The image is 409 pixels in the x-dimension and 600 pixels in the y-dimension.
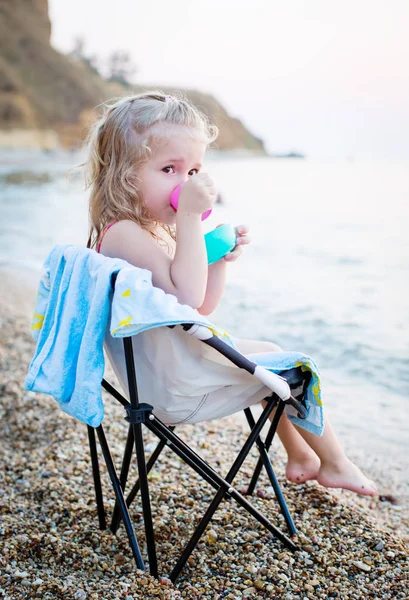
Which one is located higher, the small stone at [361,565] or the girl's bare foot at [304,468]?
the girl's bare foot at [304,468]

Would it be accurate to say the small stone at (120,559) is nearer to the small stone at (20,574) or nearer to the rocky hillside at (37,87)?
the small stone at (20,574)

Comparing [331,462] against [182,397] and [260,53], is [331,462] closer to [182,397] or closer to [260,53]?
[182,397]

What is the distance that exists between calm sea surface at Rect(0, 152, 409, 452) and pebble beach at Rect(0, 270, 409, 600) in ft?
4.20

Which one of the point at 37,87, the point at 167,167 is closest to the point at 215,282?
the point at 167,167

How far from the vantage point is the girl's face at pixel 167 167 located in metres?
1.98

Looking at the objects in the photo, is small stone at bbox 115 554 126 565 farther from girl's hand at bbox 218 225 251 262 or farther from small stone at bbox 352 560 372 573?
girl's hand at bbox 218 225 251 262

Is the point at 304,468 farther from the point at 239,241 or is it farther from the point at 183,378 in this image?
the point at 239,241

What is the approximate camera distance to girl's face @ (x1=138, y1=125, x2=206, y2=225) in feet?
6.48

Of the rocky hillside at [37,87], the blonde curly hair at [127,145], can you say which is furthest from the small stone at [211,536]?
the rocky hillside at [37,87]

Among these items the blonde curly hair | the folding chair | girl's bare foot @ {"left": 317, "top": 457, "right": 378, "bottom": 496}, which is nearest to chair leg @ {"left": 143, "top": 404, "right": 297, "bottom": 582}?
the folding chair

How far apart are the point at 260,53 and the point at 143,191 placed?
31018 mm

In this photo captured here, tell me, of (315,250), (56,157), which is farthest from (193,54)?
(315,250)

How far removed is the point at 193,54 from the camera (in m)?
35.9

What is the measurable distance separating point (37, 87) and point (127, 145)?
2134 inches
